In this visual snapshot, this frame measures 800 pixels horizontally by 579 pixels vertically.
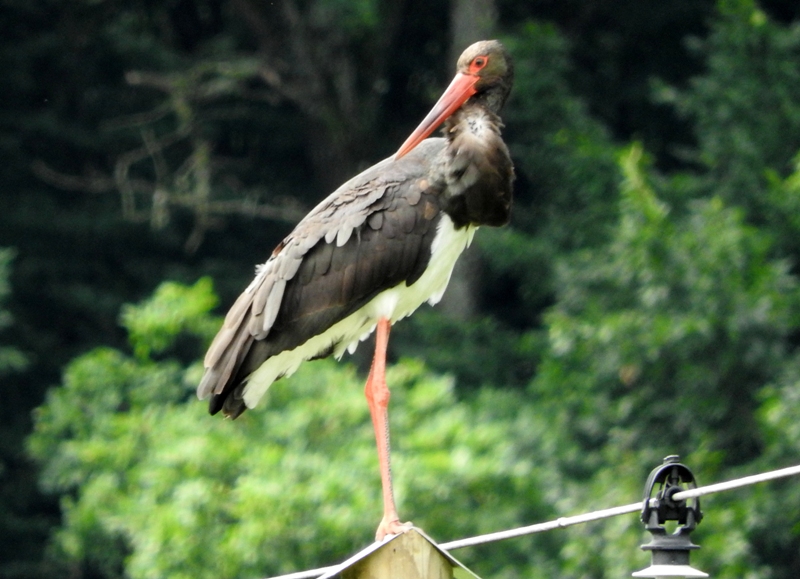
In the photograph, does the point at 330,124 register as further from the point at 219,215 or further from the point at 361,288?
the point at 361,288

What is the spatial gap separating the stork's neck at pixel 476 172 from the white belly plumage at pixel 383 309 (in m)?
0.07

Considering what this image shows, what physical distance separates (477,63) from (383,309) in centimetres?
76

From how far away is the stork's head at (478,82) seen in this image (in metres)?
4.56

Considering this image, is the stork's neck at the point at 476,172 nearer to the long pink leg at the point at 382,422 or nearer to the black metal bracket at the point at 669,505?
the long pink leg at the point at 382,422

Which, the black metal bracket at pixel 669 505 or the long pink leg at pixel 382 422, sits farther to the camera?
the long pink leg at pixel 382 422

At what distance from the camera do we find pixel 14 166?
12672 millimetres

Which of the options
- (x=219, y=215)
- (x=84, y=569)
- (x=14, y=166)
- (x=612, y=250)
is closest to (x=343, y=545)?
(x=612, y=250)

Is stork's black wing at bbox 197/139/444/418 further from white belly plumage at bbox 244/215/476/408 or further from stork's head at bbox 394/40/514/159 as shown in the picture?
stork's head at bbox 394/40/514/159

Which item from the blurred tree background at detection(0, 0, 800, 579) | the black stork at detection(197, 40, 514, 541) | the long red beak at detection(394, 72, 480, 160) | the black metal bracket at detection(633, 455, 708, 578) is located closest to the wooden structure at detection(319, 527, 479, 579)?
the black metal bracket at detection(633, 455, 708, 578)

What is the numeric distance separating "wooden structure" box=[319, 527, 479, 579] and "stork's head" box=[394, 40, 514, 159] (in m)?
1.65

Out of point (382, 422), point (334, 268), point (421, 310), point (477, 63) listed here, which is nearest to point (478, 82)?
point (477, 63)

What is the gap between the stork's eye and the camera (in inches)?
180

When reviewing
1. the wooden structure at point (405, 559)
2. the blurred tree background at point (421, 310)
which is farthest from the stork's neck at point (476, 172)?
the blurred tree background at point (421, 310)

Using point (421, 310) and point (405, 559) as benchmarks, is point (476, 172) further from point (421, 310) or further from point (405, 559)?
point (421, 310)
